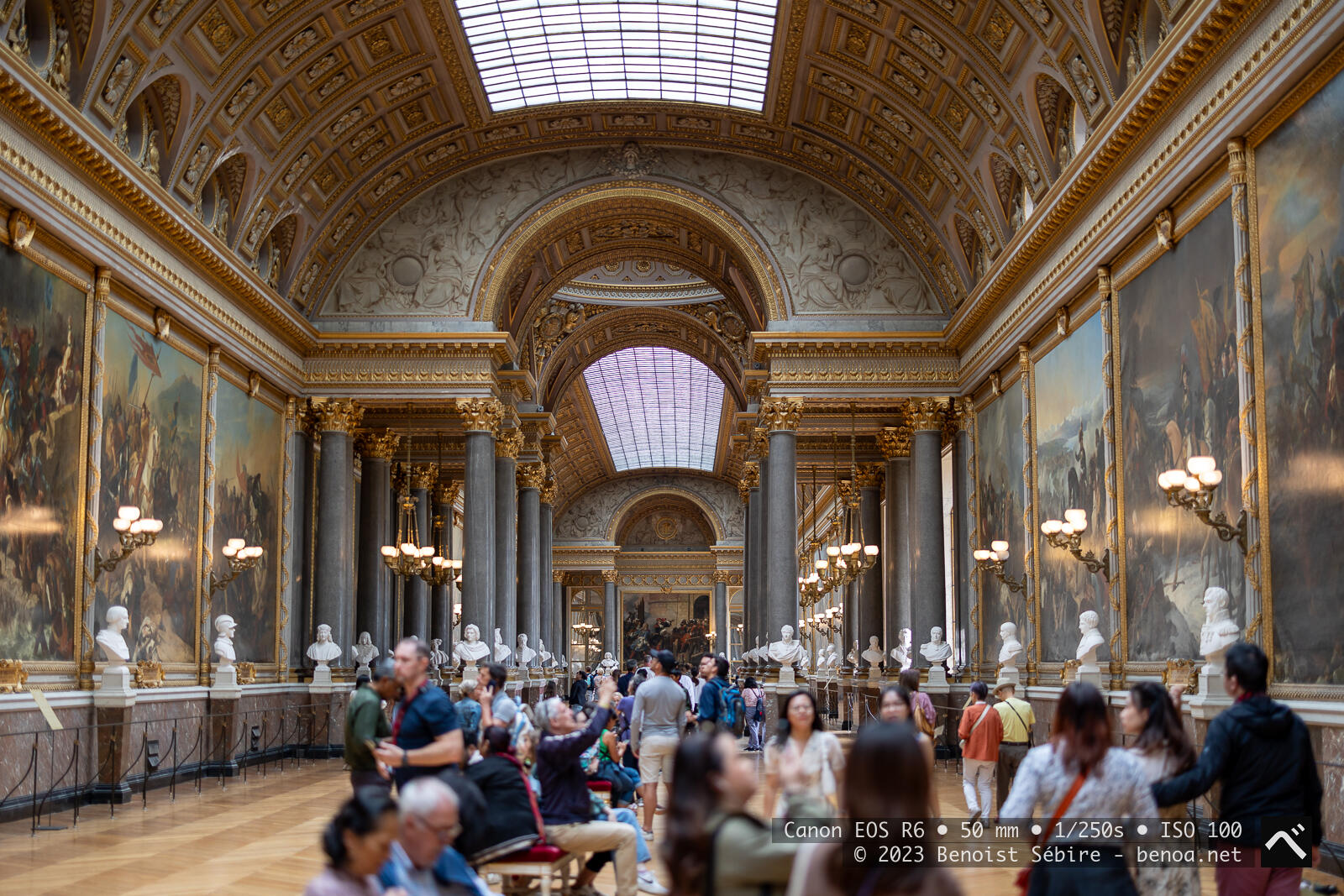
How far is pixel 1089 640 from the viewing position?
56.4ft

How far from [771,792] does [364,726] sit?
2.68 meters

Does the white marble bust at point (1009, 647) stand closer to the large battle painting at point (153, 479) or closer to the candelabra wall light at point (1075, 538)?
the candelabra wall light at point (1075, 538)

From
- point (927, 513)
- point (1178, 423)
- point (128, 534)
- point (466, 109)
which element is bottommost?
point (128, 534)

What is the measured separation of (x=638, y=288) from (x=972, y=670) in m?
18.3

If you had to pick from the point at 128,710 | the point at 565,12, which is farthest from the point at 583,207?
the point at 128,710

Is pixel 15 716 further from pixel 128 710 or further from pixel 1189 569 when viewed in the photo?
pixel 1189 569

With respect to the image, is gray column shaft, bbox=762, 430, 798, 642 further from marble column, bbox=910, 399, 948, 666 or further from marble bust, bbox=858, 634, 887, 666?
marble bust, bbox=858, 634, 887, 666

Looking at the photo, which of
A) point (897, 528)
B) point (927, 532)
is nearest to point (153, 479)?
point (927, 532)

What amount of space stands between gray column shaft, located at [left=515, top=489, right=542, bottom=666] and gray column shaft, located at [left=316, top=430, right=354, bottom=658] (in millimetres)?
10514

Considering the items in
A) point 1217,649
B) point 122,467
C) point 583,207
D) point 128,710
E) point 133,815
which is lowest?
point 133,815

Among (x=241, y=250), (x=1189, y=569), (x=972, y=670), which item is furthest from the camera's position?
(x=972, y=670)

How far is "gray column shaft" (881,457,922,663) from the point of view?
33406mm

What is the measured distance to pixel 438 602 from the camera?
42438mm

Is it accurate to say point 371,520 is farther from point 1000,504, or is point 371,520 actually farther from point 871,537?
point 1000,504
